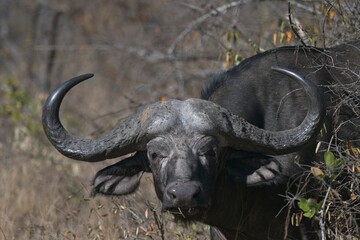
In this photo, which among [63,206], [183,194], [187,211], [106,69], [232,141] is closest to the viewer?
[183,194]

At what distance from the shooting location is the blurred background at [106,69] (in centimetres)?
693

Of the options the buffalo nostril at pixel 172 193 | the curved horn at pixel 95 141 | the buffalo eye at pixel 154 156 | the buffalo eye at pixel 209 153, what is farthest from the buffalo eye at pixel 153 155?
the buffalo nostril at pixel 172 193

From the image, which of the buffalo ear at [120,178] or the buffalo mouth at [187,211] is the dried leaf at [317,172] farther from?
the buffalo ear at [120,178]

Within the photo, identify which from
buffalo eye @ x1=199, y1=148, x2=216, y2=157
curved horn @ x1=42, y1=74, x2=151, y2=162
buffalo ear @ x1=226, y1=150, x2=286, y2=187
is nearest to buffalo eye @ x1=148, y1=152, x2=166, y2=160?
curved horn @ x1=42, y1=74, x2=151, y2=162

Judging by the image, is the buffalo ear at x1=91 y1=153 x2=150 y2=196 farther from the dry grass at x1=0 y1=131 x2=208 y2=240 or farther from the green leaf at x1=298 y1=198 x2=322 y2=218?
the green leaf at x1=298 y1=198 x2=322 y2=218

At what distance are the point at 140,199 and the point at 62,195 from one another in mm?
1279

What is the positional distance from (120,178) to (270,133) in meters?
0.93

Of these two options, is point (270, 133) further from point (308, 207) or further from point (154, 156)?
point (154, 156)

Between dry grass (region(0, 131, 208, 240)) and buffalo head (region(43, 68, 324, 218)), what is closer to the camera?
buffalo head (region(43, 68, 324, 218))

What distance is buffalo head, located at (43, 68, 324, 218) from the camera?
17.9ft

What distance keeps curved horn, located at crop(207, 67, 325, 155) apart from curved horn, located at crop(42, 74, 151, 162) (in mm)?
465

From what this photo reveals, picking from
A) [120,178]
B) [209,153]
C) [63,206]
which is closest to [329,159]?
[209,153]

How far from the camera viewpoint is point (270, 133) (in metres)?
5.68

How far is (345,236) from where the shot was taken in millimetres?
5809
